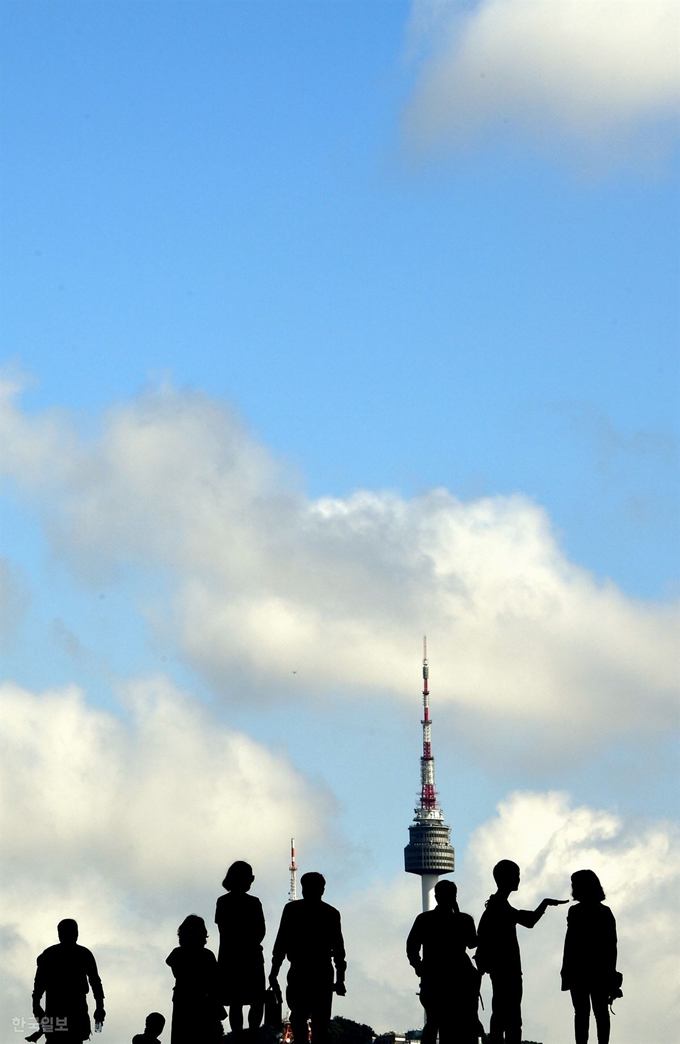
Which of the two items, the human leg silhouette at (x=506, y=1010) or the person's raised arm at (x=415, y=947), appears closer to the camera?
the person's raised arm at (x=415, y=947)

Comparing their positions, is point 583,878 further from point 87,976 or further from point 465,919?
point 87,976

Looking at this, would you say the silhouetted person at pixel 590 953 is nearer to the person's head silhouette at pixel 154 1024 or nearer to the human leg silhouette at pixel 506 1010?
the human leg silhouette at pixel 506 1010

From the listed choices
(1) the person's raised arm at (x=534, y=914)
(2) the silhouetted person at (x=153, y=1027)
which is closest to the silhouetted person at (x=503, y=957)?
(1) the person's raised arm at (x=534, y=914)

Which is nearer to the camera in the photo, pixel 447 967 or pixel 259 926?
pixel 447 967

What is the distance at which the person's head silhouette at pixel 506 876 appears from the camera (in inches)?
730

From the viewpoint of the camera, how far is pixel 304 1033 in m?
18.8

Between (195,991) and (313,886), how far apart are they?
158 cm

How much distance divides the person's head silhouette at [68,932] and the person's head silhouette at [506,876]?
4.21 m

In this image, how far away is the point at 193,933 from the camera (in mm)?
18656

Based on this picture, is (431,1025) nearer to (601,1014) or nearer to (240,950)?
(601,1014)

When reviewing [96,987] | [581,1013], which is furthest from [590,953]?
[96,987]

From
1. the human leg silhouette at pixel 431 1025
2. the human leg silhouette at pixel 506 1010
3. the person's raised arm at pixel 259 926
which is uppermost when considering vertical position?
the person's raised arm at pixel 259 926

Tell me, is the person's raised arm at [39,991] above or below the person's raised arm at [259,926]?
below

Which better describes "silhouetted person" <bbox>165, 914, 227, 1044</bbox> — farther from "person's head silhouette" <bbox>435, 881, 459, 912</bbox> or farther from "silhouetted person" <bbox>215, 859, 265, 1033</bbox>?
"person's head silhouette" <bbox>435, 881, 459, 912</bbox>
